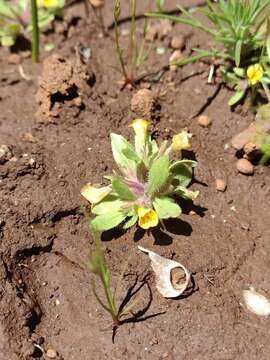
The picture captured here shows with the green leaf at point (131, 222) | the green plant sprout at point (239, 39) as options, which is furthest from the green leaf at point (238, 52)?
the green leaf at point (131, 222)

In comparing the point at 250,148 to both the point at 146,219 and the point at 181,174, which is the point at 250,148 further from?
the point at 146,219

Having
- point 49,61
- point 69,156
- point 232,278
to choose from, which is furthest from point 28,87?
point 232,278

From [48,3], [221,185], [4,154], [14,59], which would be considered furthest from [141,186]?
[48,3]

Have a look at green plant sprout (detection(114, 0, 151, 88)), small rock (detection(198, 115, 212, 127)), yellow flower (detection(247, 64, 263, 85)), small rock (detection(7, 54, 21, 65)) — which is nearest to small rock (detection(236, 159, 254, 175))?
small rock (detection(198, 115, 212, 127))

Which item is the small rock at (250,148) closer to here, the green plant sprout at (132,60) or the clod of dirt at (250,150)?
the clod of dirt at (250,150)

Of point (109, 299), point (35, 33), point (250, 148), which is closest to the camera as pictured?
point (109, 299)

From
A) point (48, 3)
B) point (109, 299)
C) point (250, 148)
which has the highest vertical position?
point (48, 3)

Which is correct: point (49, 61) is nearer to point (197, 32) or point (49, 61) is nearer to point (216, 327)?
point (197, 32)
